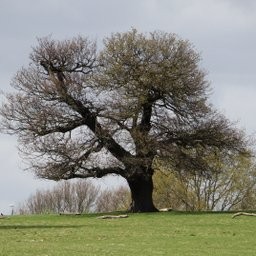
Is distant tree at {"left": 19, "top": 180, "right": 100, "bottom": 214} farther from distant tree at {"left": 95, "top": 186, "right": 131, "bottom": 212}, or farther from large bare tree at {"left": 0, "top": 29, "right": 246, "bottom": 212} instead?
large bare tree at {"left": 0, "top": 29, "right": 246, "bottom": 212}

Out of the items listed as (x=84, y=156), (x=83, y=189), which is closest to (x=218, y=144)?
(x=84, y=156)

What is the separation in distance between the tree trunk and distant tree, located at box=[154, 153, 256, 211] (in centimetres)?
1865

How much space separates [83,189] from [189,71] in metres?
49.1

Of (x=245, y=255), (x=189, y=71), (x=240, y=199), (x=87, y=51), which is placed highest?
(x=87, y=51)

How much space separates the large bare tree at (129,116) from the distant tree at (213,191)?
19.5 metres

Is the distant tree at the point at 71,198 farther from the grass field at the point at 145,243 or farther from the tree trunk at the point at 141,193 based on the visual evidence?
the grass field at the point at 145,243

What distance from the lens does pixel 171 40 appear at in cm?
4269

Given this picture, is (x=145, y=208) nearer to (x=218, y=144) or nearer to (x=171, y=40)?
(x=218, y=144)

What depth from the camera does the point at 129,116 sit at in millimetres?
41000

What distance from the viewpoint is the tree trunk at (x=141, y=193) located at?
4241 centimetres

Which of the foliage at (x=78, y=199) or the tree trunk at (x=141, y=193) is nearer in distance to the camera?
the tree trunk at (x=141, y=193)

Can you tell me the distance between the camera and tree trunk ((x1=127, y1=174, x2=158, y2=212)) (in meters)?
42.4

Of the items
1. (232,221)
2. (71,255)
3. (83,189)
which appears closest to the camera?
(71,255)

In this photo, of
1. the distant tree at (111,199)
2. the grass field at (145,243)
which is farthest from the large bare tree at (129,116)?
the distant tree at (111,199)
